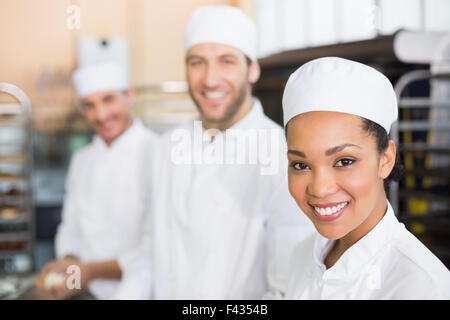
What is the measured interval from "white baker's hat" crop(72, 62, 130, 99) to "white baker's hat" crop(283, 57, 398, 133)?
552 mm

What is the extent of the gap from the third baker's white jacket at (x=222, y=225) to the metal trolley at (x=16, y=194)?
1.48 metres

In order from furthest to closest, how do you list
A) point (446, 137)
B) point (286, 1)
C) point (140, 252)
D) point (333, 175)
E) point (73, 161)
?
point (446, 137) < point (73, 161) < point (140, 252) < point (286, 1) < point (333, 175)

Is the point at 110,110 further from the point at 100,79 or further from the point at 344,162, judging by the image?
the point at 344,162

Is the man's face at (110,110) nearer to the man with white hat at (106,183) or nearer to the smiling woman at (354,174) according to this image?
the man with white hat at (106,183)

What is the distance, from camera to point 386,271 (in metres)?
0.46

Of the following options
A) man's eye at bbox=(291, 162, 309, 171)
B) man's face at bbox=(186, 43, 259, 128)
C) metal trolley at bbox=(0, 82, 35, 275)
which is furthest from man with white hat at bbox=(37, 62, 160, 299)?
metal trolley at bbox=(0, 82, 35, 275)

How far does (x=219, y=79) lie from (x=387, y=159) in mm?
261

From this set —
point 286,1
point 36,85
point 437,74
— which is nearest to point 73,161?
point 36,85

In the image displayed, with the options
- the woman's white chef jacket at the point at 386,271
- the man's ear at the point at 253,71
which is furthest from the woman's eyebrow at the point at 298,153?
the man's ear at the point at 253,71

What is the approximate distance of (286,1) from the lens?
568 millimetres

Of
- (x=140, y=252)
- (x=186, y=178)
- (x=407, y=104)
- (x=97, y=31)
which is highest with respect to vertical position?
(x=97, y=31)

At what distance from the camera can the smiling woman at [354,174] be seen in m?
0.44

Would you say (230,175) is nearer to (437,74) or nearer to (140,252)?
(140,252)

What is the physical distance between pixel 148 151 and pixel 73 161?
0.76 ft
